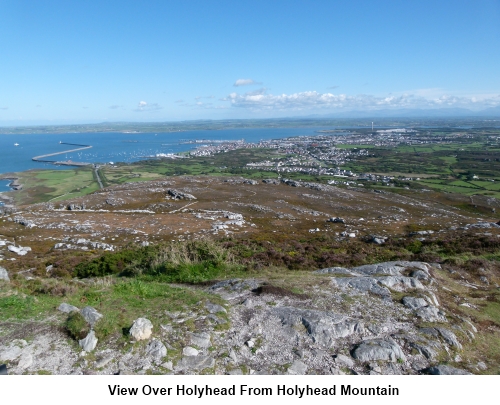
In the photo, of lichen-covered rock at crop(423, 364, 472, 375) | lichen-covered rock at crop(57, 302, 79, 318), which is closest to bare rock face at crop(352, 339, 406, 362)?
lichen-covered rock at crop(423, 364, 472, 375)

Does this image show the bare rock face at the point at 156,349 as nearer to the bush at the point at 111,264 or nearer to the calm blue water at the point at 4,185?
the bush at the point at 111,264

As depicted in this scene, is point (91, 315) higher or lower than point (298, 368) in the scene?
higher

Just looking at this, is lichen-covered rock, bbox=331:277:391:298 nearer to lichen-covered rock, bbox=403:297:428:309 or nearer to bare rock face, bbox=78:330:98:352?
lichen-covered rock, bbox=403:297:428:309

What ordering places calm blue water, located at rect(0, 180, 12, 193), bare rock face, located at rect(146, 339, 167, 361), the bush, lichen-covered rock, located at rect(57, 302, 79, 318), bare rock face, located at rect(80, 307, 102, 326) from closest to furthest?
bare rock face, located at rect(146, 339, 167, 361), bare rock face, located at rect(80, 307, 102, 326), lichen-covered rock, located at rect(57, 302, 79, 318), the bush, calm blue water, located at rect(0, 180, 12, 193)

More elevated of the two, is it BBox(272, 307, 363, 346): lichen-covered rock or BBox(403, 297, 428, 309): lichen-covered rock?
BBox(272, 307, 363, 346): lichen-covered rock

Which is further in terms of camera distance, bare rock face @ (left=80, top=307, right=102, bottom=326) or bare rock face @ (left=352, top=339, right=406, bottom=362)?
bare rock face @ (left=80, top=307, right=102, bottom=326)

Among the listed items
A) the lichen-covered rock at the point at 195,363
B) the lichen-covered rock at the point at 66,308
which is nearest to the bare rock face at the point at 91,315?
the lichen-covered rock at the point at 66,308

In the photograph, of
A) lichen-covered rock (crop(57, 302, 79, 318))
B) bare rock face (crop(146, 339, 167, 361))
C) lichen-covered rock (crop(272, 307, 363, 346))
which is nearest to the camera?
bare rock face (crop(146, 339, 167, 361))

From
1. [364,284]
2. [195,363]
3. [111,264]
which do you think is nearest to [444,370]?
[364,284]

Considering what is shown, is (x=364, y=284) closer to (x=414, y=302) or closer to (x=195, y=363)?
(x=414, y=302)

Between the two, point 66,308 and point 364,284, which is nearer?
point 66,308
